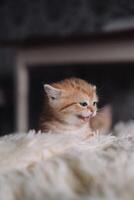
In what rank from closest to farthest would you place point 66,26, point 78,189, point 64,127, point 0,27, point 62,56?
point 78,189, point 64,127, point 62,56, point 66,26, point 0,27

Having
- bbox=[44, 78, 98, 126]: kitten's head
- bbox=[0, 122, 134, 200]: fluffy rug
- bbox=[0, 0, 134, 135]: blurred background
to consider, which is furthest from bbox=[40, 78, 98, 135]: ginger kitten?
bbox=[0, 0, 134, 135]: blurred background

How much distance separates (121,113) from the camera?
2.34m

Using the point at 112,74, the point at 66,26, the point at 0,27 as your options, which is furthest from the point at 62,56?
the point at 0,27

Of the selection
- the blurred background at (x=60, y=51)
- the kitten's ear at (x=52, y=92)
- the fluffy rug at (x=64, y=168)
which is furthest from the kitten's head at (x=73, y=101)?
the blurred background at (x=60, y=51)

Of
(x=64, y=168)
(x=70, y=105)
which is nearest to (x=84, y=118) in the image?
(x=70, y=105)

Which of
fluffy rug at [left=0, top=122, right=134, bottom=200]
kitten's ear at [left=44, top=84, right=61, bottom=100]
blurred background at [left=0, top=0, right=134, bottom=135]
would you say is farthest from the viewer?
blurred background at [left=0, top=0, right=134, bottom=135]

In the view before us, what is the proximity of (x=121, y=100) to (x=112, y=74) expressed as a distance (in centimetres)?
13

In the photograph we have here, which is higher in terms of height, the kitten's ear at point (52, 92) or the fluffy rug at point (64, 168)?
the kitten's ear at point (52, 92)

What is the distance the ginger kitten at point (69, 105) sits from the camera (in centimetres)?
93

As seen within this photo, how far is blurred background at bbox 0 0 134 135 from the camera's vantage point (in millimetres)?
1680

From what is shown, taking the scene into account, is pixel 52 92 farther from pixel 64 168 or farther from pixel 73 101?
pixel 64 168

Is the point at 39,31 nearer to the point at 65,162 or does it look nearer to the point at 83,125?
the point at 83,125

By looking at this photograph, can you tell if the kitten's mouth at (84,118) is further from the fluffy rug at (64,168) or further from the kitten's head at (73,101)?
the fluffy rug at (64,168)

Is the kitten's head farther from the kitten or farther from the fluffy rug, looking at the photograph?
the fluffy rug
